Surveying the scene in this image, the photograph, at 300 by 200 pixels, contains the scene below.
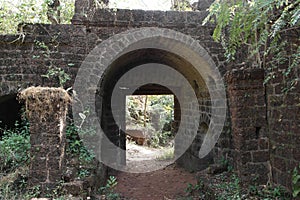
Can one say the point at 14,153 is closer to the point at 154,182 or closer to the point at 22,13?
the point at 154,182

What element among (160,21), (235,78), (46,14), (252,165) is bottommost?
(252,165)

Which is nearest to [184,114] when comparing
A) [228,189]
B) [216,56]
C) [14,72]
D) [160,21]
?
[216,56]

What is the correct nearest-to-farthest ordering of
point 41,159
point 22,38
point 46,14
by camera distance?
point 41,159
point 22,38
point 46,14

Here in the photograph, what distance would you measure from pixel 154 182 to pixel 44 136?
410 centimetres

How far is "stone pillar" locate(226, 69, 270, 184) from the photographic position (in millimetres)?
4535

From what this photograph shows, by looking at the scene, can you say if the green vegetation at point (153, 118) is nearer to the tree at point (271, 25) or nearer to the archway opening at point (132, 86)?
the archway opening at point (132, 86)

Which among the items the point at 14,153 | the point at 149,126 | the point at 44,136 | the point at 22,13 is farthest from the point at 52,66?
the point at 149,126

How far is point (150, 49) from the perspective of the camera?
7.48 meters

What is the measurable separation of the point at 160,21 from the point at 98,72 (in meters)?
1.94

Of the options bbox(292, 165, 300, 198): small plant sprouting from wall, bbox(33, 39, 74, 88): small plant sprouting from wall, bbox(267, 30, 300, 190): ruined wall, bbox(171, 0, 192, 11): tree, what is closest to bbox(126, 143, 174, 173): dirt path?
bbox(33, 39, 74, 88): small plant sprouting from wall

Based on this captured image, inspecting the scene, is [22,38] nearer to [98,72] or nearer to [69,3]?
[98,72]

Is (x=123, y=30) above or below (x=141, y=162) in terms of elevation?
above

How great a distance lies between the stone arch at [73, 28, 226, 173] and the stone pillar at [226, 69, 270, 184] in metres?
1.99

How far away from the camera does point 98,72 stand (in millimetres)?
6328
